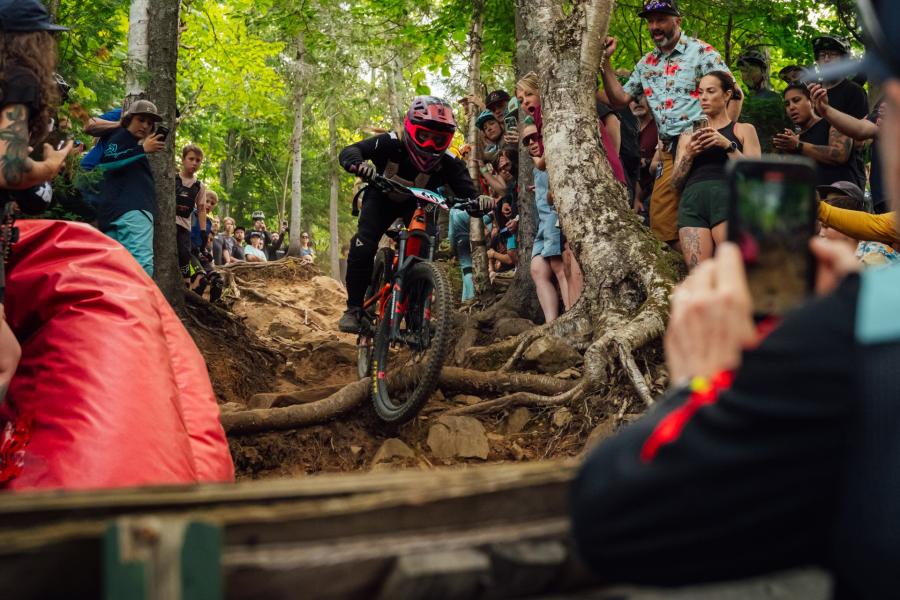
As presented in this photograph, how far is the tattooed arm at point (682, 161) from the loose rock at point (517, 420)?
1.96 meters

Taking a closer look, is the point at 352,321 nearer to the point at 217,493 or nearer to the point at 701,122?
the point at 701,122

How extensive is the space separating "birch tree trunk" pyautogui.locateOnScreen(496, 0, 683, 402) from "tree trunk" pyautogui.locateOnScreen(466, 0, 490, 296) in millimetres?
4335

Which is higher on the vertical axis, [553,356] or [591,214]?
[591,214]

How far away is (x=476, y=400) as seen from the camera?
611cm

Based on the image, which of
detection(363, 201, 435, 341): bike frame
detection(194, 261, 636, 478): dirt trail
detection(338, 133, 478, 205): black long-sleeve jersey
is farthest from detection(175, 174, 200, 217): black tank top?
detection(363, 201, 435, 341): bike frame

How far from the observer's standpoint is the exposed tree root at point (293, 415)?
222 inches

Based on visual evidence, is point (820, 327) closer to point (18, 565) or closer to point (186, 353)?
point (18, 565)

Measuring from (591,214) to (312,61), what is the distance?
1785 centimetres

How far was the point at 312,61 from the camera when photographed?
2234 centimetres

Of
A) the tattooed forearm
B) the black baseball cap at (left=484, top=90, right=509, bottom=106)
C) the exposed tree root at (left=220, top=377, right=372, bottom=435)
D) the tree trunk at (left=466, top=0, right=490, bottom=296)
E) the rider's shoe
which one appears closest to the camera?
the tattooed forearm

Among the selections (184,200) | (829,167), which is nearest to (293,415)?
(829,167)

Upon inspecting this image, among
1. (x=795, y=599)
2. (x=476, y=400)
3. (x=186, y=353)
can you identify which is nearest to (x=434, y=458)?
(x=476, y=400)

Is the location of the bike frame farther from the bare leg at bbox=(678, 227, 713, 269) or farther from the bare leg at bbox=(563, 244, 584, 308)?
the bare leg at bbox=(678, 227, 713, 269)

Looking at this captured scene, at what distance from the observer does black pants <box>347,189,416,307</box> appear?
22.6 feet
